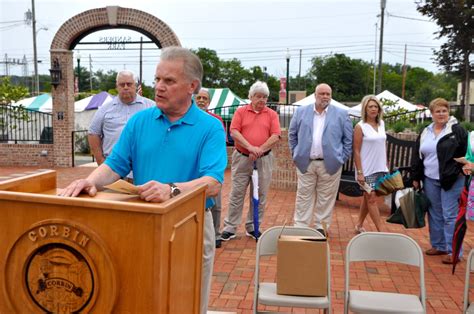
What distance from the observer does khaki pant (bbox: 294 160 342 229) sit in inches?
238

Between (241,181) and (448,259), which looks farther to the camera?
(241,181)

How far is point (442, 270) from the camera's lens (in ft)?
17.2

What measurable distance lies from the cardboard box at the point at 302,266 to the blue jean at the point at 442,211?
9.08ft

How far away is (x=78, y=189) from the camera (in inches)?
76.6

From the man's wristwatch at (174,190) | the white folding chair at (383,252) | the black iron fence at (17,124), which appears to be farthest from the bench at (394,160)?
the black iron fence at (17,124)

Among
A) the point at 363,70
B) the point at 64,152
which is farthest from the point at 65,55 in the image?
the point at 363,70

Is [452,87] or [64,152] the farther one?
[452,87]

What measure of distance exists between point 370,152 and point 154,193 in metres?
5.04

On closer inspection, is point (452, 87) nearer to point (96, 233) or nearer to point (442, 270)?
point (442, 270)

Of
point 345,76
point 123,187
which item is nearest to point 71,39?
point 123,187

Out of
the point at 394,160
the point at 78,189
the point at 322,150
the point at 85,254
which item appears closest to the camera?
the point at 85,254

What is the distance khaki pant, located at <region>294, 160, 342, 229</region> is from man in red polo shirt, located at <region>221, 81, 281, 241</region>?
1.50 feet

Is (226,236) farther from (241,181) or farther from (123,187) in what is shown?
(123,187)

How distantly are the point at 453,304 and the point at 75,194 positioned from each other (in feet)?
11.7
